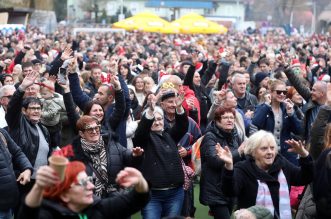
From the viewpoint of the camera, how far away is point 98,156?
679 cm

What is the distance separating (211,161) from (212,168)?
13 centimetres

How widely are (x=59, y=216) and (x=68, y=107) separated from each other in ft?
13.0

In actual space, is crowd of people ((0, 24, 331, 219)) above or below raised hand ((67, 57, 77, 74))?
below

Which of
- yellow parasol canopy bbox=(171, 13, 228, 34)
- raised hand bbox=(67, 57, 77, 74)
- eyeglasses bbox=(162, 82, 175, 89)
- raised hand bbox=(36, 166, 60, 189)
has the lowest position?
yellow parasol canopy bbox=(171, 13, 228, 34)

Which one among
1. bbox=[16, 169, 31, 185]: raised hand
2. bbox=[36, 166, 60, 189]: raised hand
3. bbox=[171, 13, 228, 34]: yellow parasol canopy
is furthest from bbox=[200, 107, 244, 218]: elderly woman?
bbox=[171, 13, 228, 34]: yellow parasol canopy

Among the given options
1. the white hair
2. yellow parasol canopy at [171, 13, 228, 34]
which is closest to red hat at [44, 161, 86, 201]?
the white hair

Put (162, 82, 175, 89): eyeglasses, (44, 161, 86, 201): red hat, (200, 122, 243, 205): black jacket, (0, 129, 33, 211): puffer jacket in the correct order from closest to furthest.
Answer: (44, 161, 86, 201): red hat < (0, 129, 33, 211): puffer jacket < (200, 122, 243, 205): black jacket < (162, 82, 175, 89): eyeglasses

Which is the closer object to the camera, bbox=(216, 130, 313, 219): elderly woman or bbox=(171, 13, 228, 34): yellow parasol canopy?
bbox=(216, 130, 313, 219): elderly woman

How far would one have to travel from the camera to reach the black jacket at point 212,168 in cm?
732

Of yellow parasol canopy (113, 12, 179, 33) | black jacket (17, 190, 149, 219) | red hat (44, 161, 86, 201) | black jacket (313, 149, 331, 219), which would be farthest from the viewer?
yellow parasol canopy (113, 12, 179, 33)

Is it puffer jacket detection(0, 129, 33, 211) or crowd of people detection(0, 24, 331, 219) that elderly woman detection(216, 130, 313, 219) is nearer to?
crowd of people detection(0, 24, 331, 219)

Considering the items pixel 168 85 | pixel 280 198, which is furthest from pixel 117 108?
pixel 280 198

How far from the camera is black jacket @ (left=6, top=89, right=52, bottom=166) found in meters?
7.62

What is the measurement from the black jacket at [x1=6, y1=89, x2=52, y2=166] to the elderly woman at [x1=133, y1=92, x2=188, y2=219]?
108cm
